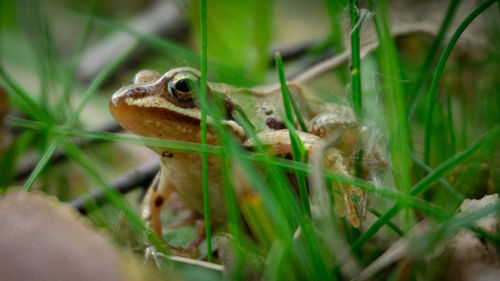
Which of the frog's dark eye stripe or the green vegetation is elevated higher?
the frog's dark eye stripe

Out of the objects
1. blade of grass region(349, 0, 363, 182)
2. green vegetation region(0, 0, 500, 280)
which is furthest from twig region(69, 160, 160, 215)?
blade of grass region(349, 0, 363, 182)

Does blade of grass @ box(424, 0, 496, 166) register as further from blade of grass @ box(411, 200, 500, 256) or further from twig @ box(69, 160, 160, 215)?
twig @ box(69, 160, 160, 215)

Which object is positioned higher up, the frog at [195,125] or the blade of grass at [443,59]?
the blade of grass at [443,59]

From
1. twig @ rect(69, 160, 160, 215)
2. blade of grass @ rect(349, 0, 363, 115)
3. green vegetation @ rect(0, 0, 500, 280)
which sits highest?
blade of grass @ rect(349, 0, 363, 115)

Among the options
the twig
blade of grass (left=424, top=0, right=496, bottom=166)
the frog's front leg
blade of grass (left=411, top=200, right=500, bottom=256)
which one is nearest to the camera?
blade of grass (left=411, top=200, right=500, bottom=256)

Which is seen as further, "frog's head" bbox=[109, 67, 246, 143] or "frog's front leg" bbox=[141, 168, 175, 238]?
"frog's front leg" bbox=[141, 168, 175, 238]

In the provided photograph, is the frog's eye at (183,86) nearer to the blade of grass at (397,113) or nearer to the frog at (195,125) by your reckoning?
the frog at (195,125)

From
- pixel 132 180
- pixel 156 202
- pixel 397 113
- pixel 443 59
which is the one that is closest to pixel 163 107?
pixel 156 202

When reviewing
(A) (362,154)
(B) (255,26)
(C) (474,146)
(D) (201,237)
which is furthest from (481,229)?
(B) (255,26)

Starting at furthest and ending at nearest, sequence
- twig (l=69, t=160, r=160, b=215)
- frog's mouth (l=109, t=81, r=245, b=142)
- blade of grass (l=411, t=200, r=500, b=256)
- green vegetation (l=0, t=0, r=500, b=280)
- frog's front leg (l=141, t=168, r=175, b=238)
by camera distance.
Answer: twig (l=69, t=160, r=160, b=215) → frog's front leg (l=141, t=168, r=175, b=238) → frog's mouth (l=109, t=81, r=245, b=142) → green vegetation (l=0, t=0, r=500, b=280) → blade of grass (l=411, t=200, r=500, b=256)

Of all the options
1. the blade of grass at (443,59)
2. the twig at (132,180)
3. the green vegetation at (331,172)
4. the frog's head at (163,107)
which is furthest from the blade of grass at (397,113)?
the twig at (132,180)
